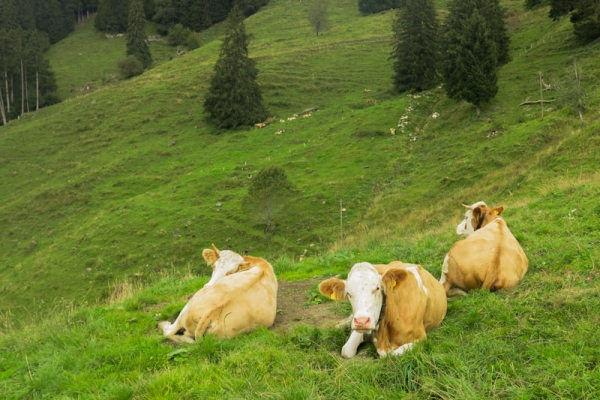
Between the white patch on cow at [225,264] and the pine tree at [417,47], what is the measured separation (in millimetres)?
39724

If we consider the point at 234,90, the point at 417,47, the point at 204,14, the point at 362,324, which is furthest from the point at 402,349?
the point at 204,14

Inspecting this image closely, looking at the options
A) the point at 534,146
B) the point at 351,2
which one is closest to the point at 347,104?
the point at 534,146

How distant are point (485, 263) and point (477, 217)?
2567 millimetres

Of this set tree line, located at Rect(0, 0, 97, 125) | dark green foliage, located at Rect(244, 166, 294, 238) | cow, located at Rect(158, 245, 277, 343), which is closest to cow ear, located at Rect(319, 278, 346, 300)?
cow, located at Rect(158, 245, 277, 343)

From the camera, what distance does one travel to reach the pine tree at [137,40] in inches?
3083

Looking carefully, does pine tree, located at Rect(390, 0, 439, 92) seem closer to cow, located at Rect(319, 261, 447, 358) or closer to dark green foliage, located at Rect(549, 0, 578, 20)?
dark green foliage, located at Rect(549, 0, 578, 20)

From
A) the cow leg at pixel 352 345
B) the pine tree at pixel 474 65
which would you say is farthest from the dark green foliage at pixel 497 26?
the cow leg at pixel 352 345

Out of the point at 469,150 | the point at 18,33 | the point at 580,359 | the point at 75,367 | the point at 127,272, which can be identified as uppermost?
the point at 18,33

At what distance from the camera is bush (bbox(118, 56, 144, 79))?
7325 cm

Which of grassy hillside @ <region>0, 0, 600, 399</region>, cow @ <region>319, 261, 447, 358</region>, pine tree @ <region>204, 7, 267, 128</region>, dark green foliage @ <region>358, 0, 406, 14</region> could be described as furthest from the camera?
dark green foliage @ <region>358, 0, 406, 14</region>

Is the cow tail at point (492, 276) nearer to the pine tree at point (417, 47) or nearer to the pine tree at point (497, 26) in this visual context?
the pine tree at point (497, 26)

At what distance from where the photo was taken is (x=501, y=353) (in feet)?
14.7

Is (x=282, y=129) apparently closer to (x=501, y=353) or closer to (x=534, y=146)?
(x=534, y=146)

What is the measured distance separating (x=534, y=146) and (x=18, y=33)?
77.1 metres
